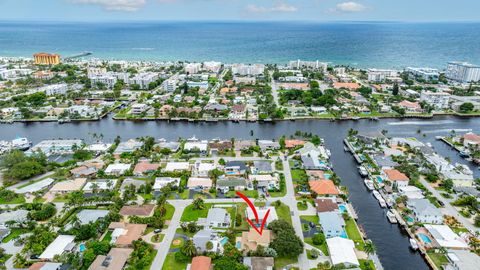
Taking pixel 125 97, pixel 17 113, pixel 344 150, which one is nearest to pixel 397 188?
pixel 344 150

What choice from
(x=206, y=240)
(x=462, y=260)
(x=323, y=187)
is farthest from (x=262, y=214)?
(x=462, y=260)

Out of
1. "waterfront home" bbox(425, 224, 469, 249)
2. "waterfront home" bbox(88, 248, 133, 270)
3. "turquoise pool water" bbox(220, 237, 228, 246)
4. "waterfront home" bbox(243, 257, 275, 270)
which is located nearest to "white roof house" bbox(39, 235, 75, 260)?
"waterfront home" bbox(88, 248, 133, 270)

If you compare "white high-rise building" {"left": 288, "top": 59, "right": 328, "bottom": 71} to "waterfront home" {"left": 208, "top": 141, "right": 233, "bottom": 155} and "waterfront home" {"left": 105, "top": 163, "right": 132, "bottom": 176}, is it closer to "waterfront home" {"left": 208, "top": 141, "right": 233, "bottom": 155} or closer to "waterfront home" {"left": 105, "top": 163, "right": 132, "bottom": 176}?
"waterfront home" {"left": 208, "top": 141, "right": 233, "bottom": 155}

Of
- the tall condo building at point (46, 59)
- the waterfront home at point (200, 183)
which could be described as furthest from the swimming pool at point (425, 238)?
the tall condo building at point (46, 59)

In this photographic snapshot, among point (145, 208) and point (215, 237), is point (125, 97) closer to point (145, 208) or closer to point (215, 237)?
point (145, 208)

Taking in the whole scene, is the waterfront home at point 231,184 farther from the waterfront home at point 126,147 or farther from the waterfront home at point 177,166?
the waterfront home at point 126,147

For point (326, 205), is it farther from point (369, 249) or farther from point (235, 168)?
point (235, 168)
